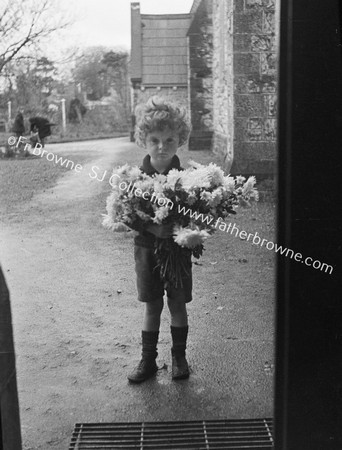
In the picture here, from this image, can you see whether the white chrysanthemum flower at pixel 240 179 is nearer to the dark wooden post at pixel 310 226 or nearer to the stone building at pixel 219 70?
the stone building at pixel 219 70

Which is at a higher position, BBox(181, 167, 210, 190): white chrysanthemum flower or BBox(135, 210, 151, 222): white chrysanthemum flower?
BBox(181, 167, 210, 190): white chrysanthemum flower

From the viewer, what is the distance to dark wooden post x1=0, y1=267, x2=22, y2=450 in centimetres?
265

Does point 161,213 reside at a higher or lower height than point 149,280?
higher

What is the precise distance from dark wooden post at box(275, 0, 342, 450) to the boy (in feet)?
1.78

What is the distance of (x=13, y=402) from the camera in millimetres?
2713

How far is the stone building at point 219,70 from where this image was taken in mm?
2838

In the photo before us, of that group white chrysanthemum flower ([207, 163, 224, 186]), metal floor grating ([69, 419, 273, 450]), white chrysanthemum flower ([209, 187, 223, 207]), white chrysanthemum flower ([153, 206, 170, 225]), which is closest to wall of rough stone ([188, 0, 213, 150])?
white chrysanthemum flower ([207, 163, 224, 186])

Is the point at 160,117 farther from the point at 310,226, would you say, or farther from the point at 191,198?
the point at 310,226

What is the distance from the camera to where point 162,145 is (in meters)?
2.84

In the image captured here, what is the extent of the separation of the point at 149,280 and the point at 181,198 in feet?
1.46

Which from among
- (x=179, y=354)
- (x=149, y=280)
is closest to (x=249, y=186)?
(x=149, y=280)

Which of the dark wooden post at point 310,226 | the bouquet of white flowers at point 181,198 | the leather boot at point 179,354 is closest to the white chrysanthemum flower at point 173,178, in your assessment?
the bouquet of white flowers at point 181,198

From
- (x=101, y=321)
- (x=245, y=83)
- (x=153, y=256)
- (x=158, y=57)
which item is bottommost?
(x=101, y=321)

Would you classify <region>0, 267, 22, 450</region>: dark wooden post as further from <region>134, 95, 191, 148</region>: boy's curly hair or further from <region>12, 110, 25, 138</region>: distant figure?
<region>134, 95, 191, 148</region>: boy's curly hair
